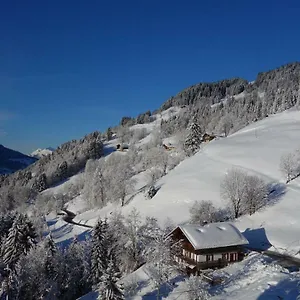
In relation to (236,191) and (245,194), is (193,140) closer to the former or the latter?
(236,191)

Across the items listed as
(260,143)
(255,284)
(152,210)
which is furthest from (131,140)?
(255,284)

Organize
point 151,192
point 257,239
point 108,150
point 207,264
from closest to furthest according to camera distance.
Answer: point 207,264
point 257,239
point 151,192
point 108,150

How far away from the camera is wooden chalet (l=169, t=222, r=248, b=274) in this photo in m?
41.8

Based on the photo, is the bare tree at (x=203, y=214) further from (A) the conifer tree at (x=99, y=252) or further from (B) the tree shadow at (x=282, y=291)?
(B) the tree shadow at (x=282, y=291)

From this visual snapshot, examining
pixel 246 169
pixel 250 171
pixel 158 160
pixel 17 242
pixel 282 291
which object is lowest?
pixel 17 242

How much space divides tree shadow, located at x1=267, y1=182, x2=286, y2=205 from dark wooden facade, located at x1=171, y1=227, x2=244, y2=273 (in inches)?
859

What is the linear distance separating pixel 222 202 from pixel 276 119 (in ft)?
219

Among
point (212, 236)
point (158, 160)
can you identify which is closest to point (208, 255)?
point (212, 236)

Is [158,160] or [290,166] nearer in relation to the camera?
[290,166]

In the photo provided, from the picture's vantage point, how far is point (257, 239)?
53.6m

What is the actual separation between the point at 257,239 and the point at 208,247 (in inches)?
609

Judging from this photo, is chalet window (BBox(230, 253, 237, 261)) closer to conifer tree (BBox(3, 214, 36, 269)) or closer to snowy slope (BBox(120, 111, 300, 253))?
snowy slope (BBox(120, 111, 300, 253))

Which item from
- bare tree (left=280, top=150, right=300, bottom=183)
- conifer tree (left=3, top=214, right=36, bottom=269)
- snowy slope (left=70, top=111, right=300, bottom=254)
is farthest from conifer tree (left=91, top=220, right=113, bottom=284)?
bare tree (left=280, top=150, right=300, bottom=183)

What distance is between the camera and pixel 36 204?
404 ft
